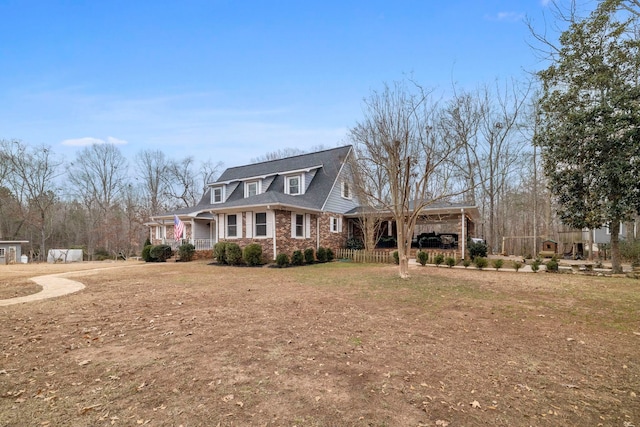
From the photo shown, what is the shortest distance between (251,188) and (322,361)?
60.1 ft

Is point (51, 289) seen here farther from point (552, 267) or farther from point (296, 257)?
point (552, 267)

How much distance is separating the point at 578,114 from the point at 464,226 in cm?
665

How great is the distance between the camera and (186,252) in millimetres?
18609

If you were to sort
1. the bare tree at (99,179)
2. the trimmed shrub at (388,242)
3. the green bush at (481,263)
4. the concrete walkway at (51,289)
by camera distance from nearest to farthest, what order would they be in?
the concrete walkway at (51,289) → the green bush at (481,263) → the trimmed shrub at (388,242) → the bare tree at (99,179)

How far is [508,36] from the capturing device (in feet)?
33.8

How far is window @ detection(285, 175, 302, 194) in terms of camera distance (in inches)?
771

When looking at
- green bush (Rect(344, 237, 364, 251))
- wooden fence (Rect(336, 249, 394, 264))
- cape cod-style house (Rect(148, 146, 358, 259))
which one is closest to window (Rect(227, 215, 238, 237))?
cape cod-style house (Rect(148, 146, 358, 259))

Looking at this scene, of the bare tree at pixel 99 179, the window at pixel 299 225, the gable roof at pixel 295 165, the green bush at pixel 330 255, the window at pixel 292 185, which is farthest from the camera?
the bare tree at pixel 99 179

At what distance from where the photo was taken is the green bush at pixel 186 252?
1858 cm

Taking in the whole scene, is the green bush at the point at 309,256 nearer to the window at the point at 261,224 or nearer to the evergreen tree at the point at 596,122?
the window at the point at 261,224

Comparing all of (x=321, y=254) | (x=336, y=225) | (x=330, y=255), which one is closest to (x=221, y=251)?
(x=321, y=254)

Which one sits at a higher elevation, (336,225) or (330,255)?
(336,225)

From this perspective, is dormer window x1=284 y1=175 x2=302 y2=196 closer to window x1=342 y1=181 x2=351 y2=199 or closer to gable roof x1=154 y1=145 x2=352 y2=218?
gable roof x1=154 y1=145 x2=352 y2=218

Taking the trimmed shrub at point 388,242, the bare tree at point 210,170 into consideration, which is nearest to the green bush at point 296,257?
the trimmed shrub at point 388,242
